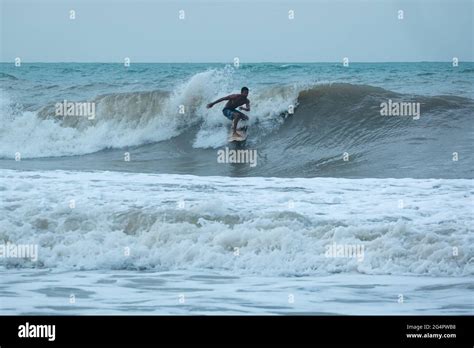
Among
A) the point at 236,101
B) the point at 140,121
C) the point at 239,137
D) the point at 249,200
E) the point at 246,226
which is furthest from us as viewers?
Result: the point at 140,121

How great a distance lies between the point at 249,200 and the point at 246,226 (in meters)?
1.01

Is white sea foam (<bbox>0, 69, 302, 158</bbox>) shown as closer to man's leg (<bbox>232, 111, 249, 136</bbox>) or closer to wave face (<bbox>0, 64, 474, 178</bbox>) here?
wave face (<bbox>0, 64, 474, 178</bbox>)

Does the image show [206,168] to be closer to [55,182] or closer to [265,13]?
[55,182]

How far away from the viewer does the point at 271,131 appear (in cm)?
1303

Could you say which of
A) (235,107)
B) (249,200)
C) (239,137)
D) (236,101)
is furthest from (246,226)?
(236,101)

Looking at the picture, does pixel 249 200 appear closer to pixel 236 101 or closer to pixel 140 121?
pixel 236 101

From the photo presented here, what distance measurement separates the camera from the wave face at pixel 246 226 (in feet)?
23.6

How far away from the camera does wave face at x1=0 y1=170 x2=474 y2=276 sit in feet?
23.6

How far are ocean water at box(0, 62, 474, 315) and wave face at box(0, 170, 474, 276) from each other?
0.02m

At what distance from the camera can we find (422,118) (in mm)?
12836

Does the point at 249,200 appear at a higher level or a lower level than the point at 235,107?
lower

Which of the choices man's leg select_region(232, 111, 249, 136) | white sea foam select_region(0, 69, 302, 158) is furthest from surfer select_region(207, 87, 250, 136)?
white sea foam select_region(0, 69, 302, 158)

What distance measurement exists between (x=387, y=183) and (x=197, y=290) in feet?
12.8
